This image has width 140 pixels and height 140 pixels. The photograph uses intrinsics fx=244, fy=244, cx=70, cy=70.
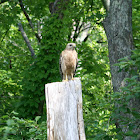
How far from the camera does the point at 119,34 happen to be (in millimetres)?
5395

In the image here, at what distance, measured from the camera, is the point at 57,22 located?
7309mm

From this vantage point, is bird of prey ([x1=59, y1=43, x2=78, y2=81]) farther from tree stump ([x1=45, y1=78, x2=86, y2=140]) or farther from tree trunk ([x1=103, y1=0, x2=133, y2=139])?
tree stump ([x1=45, y1=78, x2=86, y2=140])

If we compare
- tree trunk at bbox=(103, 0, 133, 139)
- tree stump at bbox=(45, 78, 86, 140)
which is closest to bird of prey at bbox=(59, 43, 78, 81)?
tree trunk at bbox=(103, 0, 133, 139)

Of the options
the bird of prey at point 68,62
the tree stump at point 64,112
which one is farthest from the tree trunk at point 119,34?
the tree stump at point 64,112

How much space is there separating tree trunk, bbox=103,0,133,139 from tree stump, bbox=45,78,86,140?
2750 mm

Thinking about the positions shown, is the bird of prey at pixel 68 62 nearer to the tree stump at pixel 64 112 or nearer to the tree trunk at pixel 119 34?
the tree trunk at pixel 119 34

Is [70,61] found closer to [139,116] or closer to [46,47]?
[139,116]

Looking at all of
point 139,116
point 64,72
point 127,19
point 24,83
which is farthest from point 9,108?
point 139,116

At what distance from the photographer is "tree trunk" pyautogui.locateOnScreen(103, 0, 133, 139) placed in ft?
17.5

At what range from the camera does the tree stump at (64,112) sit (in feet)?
8.30

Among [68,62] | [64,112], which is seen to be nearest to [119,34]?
[68,62]

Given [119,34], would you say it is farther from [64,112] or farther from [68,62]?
[64,112]

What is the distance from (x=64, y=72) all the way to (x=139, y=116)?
1.53m

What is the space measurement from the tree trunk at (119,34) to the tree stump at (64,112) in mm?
2750
